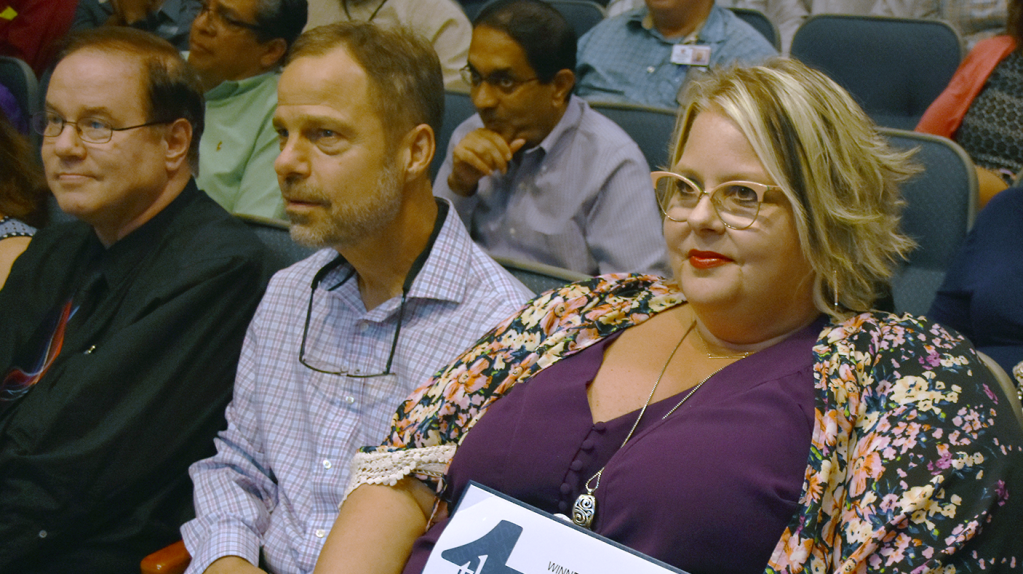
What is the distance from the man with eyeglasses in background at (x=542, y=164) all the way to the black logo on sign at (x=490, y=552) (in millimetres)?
1162

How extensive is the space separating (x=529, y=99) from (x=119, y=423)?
4.42 feet

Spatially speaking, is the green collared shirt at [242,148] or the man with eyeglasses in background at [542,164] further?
the green collared shirt at [242,148]

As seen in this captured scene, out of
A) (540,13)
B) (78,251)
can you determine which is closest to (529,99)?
(540,13)

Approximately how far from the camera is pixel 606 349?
4.01ft

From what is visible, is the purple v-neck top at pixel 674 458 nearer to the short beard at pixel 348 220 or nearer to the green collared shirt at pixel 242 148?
the short beard at pixel 348 220

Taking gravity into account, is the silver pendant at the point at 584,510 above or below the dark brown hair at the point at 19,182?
below

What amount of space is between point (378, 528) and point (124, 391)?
59cm

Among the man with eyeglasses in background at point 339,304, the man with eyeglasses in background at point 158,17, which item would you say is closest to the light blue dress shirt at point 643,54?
the man with eyeglasses in background at point 339,304

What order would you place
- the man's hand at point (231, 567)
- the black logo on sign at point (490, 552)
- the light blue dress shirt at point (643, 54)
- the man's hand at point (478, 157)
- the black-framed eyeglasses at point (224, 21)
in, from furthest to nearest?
the light blue dress shirt at point (643, 54)
the black-framed eyeglasses at point (224, 21)
the man's hand at point (478, 157)
the man's hand at point (231, 567)
the black logo on sign at point (490, 552)

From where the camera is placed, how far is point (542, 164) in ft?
7.46

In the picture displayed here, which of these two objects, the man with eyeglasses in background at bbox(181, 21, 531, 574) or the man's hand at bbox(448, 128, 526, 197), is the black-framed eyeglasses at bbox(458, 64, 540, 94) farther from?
the man with eyeglasses in background at bbox(181, 21, 531, 574)

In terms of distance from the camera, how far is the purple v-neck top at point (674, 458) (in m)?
0.92

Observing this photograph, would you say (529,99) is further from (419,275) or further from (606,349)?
(606,349)

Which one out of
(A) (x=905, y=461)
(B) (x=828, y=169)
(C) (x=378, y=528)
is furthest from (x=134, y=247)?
(A) (x=905, y=461)
